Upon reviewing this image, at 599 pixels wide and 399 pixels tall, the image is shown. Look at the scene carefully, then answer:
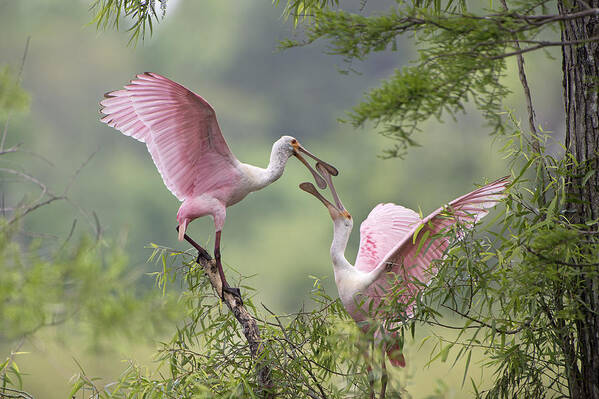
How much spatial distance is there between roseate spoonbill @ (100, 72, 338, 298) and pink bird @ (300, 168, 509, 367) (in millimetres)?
254

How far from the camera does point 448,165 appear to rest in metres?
8.03

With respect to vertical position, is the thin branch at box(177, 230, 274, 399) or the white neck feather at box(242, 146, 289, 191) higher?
the white neck feather at box(242, 146, 289, 191)

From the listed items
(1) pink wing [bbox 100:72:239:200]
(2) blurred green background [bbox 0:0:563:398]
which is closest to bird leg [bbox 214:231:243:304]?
(1) pink wing [bbox 100:72:239:200]

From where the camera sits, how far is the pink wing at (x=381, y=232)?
6.54 ft

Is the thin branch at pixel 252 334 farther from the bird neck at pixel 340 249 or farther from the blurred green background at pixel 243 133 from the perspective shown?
the blurred green background at pixel 243 133

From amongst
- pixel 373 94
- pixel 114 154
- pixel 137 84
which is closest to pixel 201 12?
pixel 114 154

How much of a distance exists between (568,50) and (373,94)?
0.62 meters

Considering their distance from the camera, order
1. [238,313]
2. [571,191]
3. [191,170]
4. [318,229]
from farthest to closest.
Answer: [318,229], [191,170], [238,313], [571,191]

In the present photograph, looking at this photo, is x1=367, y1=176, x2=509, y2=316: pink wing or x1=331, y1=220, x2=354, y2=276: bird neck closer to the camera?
x1=367, y1=176, x2=509, y2=316: pink wing

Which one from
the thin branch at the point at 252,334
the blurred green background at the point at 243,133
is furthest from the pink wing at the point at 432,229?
the blurred green background at the point at 243,133

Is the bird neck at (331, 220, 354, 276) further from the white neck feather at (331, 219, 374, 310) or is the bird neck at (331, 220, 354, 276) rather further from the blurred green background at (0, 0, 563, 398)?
the blurred green background at (0, 0, 563, 398)

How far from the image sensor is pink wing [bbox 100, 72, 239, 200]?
6.05 feet

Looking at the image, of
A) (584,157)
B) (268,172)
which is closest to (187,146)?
(268,172)

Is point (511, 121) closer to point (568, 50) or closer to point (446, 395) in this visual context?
point (568, 50)
